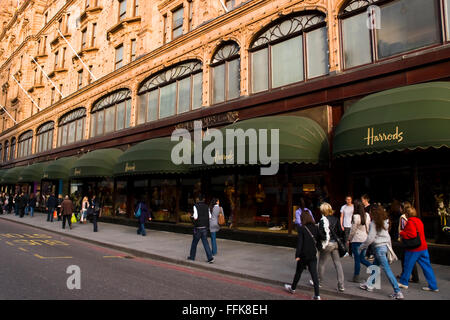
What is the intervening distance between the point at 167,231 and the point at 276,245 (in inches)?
269

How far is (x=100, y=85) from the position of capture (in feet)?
77.2

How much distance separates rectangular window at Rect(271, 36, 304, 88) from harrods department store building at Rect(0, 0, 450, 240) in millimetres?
47

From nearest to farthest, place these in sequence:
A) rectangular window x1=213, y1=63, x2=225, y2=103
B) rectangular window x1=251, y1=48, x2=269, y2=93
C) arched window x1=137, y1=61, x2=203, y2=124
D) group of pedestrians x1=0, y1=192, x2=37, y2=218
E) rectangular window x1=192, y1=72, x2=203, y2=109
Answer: rectangular window x1=251, y1=48, x2=269, y2=93 < rectangular window x1=213, y1=63, x2=225, y2=103 < rectangular window x1=192, y1=72, x2=203, y2=109 < arched window x1=137, y1=61, x2=203, y2=124 < group of pedestrians x1=0, y1=192, x2=37, y2=218

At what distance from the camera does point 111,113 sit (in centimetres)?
2234

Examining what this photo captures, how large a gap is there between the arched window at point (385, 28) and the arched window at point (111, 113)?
14.5 metres

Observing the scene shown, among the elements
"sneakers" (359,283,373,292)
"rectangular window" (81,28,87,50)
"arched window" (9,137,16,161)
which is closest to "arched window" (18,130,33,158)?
"arched window" (9,137,16,161)

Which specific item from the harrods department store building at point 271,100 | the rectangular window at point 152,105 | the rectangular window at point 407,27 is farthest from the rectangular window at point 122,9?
the rectangular window at point 407,27

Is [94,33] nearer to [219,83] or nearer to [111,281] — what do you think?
[219,83]

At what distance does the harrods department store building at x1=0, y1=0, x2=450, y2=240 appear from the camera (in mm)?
9078

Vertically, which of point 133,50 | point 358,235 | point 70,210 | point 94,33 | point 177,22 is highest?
point 94,33

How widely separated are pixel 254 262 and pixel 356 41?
8.44m

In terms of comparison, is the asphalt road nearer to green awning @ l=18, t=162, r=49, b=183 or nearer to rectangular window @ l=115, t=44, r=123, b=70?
rectangular window @ l=115, t=44, r=123, b=70

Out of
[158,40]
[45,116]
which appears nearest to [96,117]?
[158,40]

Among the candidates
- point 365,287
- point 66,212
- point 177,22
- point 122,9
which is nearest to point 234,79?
point 177,22
